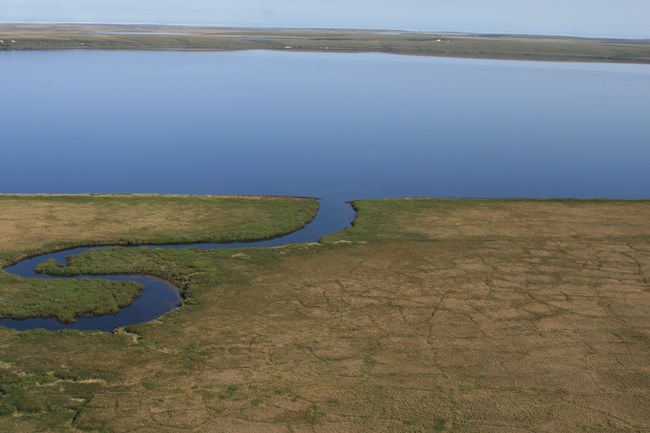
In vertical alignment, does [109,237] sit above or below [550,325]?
below

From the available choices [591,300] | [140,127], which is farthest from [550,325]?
[140,127]

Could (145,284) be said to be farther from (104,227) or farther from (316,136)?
(316,136)

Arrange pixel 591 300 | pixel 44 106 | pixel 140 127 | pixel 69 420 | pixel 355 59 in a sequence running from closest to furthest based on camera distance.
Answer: pixel 69 420 → pixel 591 300 → pixel 140 127 → pixel 44 106 → pixel 355 59

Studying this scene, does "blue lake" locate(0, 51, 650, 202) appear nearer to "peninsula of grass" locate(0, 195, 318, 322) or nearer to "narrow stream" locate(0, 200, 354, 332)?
"peninsula of grass" locate(0, 195, 318, 322)

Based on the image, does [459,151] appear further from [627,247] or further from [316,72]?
[316,72]

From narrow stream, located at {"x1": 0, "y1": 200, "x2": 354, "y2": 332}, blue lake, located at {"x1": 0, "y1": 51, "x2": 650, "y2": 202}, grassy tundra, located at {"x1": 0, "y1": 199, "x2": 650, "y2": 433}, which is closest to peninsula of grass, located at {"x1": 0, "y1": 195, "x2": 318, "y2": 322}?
narrow stream, located at {"x1": 0, "y1": 200, "x2": 354, "y2": 332}

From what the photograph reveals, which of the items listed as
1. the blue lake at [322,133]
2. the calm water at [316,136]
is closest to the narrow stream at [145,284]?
the calm water at [316,136]
